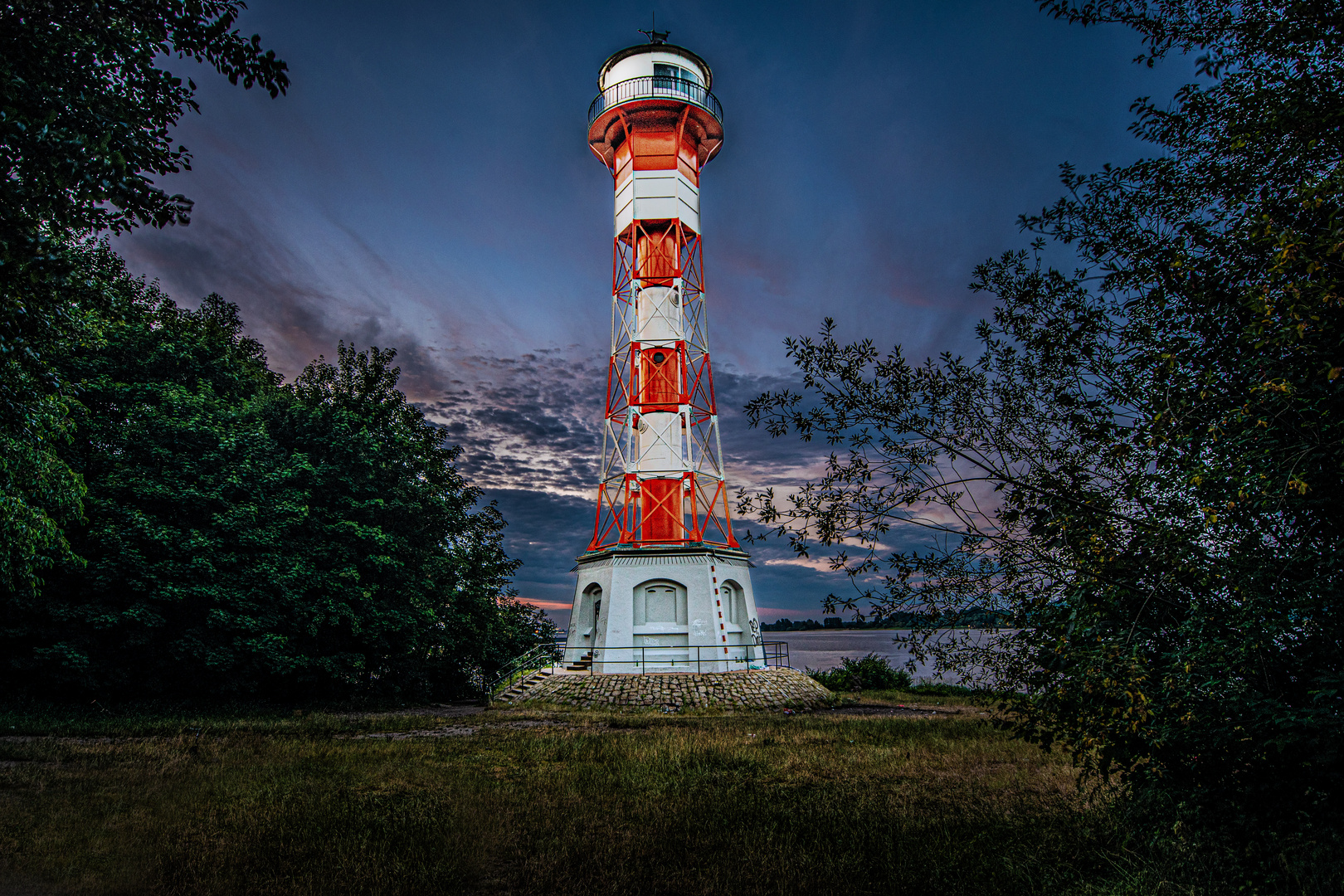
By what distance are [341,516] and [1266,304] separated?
25.0m

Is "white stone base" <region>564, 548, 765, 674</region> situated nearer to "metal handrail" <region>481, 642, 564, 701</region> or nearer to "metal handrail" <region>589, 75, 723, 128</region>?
"metal handrail" <region>481, 642, 564, 701</region>

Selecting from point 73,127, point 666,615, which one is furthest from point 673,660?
point 73,127

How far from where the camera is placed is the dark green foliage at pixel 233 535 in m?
19.8

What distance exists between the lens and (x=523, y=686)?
26.4 m

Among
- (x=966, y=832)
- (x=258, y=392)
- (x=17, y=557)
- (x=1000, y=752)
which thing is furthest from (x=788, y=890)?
(x=258, y=392)

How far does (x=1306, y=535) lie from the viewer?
5.28 meters

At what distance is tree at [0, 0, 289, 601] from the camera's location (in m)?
7.14

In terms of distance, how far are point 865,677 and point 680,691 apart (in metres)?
13.9

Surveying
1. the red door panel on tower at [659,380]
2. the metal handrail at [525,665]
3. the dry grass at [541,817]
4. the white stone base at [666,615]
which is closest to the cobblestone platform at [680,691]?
the white stone base at [666,615]

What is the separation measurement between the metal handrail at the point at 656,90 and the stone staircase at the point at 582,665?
24.0 meters

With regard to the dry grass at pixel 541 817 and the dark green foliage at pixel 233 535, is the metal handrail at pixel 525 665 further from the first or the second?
the dry grass at pixel 541 817

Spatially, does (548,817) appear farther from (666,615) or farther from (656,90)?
(656,90)

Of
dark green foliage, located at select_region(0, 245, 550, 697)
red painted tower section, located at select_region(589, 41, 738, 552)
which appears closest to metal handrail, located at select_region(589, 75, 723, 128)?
red painted tower section, located at select_region(589, 41, 738, 552)

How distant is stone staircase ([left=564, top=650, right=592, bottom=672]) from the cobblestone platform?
128cm
